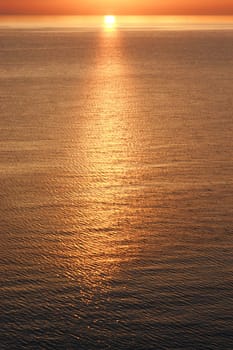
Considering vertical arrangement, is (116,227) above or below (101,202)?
below

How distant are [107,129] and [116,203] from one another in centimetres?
720

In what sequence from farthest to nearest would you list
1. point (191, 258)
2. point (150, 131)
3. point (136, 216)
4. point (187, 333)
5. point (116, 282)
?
1. point (150, 131)
2. point (136, 216)
3. point (191, 258)
4. point (116, 282)
5. point (187, 333)

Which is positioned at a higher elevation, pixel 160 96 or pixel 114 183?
pixel 160 96

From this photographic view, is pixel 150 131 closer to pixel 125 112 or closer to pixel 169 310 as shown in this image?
pixel 125 112

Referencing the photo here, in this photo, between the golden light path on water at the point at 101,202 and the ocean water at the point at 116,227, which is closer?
the ocean water at the point at 116,227

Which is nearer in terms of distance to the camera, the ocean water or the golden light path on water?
the ocean water

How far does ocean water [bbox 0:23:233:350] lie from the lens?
8.27 m

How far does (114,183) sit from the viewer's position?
1373cm

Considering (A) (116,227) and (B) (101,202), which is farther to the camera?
(B) (101,202)

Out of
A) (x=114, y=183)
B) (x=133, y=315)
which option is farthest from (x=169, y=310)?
(x=114, y=183)

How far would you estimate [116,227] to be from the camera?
36.8 ft

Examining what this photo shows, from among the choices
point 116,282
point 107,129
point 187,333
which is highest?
point 107,129

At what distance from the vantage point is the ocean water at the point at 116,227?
27.1 feet

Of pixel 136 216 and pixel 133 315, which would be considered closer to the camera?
pixel 133 315
